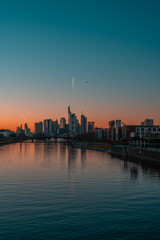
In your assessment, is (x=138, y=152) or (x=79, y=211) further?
(x=138, y=152)

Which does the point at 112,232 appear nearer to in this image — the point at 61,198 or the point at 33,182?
the point at 61,198

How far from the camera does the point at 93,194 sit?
35625 mm

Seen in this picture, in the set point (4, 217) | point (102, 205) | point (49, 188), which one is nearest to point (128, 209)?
point (102, 205)

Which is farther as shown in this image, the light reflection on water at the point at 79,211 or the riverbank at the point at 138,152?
the riverbank at the point at 138,152

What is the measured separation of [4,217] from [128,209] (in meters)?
12.7

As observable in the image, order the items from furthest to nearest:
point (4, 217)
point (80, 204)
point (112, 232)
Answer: point (80, 204), point (4, 217), point (112, 232)

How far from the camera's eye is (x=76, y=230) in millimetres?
21625

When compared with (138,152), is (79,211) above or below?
below

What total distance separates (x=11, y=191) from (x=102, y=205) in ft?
47.8

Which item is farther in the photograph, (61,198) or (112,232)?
(61,198)

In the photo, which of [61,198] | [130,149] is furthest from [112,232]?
[130,149]

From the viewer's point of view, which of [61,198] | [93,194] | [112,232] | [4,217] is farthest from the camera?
[93,194]

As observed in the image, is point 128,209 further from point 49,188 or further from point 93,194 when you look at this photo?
point 49,188

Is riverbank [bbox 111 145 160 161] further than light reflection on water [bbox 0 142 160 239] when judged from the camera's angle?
Yes
